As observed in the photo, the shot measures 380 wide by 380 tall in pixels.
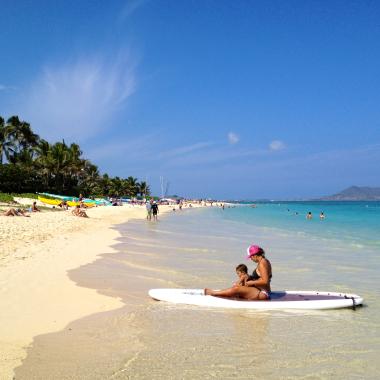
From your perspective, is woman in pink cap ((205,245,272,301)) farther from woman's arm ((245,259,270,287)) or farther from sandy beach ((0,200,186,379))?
sandy beach ((0,200,186,379))

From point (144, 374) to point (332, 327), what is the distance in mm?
3265

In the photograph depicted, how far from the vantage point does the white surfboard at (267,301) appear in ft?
23.6

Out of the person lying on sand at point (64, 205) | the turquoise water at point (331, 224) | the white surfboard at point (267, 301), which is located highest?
the person lying on sand at point (64, 205)

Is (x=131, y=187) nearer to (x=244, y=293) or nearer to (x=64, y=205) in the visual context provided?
(x=64, y=205)

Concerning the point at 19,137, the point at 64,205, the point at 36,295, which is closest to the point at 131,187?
the point at 19,137

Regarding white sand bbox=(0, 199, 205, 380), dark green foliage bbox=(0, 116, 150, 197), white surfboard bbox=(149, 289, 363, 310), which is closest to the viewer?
white sand bbox=(0, 199, 205, 380)

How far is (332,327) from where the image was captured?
6.34 m

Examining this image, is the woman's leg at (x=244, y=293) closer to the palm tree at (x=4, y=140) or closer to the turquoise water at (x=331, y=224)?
the turquoise water at (x=331, y=224)

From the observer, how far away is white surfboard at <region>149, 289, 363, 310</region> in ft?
23.6

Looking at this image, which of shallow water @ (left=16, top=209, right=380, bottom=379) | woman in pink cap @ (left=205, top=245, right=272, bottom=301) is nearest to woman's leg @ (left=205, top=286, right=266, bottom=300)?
woman in pink cap @ (left=205, top=245, right=272, bottom=301)

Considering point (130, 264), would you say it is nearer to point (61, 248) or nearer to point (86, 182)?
point (61, 248)

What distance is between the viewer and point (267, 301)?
24.0 feet

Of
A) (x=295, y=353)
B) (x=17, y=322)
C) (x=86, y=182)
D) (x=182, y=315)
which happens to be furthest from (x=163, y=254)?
(x=86, y=182)

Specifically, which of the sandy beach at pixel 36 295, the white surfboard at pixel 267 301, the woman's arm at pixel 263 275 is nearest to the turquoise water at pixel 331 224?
the white surfboard at pixel 267 301
